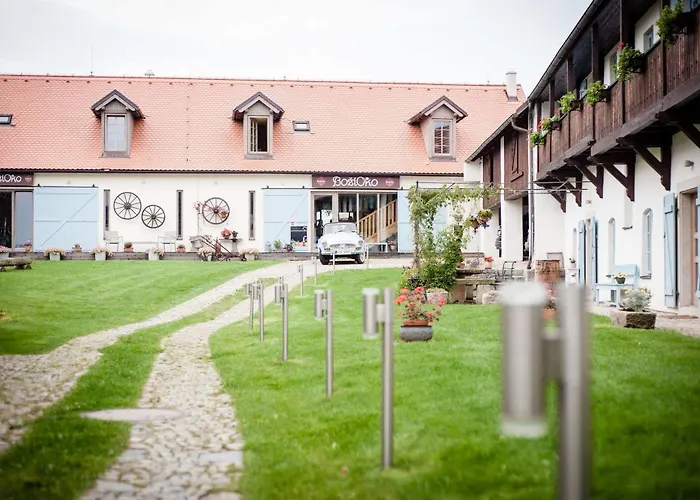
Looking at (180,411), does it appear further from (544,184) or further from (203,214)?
(203,214)

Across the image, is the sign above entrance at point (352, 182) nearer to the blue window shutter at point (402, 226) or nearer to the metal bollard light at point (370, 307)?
the blue window shutter at point (402, 226)

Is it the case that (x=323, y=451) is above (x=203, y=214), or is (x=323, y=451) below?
below

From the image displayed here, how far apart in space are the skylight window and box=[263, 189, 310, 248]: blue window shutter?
339cm

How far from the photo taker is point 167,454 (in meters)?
6.28

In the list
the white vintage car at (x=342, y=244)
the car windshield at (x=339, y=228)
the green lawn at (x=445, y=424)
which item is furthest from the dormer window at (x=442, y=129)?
the green lawn at (x=445, y=424)

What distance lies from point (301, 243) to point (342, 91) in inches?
344

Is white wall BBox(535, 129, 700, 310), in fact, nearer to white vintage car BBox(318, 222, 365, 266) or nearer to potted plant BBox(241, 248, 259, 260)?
white vintage car BBox(318, 222, 365, 266)

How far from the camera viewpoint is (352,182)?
3644cm

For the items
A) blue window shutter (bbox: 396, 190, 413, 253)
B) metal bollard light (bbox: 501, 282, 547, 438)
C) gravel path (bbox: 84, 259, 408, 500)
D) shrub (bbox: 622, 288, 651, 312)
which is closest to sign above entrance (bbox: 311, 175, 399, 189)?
blue window shutter (bbox: 396, 190, 413, 253)

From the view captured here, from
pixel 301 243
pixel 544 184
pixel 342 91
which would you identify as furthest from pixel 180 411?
pixel 342 91

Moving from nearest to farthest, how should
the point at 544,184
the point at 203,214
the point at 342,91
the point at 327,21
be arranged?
the point at 544,184 < the point at 203,214 < the point at 342,91 < the point at 327,21

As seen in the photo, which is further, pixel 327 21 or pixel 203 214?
pixel 327 21

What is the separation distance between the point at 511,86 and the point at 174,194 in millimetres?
16677

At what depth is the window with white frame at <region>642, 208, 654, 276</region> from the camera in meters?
17.4
